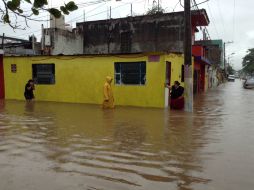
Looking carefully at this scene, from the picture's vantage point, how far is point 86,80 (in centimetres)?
1894

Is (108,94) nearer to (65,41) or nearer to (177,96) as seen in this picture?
(177,96)

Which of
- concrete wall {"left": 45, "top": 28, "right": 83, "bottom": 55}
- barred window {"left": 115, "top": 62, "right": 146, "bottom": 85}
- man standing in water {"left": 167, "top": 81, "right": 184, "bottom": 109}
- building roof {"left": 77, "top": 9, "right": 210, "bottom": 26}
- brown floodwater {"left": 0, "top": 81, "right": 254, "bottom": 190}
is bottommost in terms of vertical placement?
brown floodwater {"left": 0, "top": 81, "right": 254, "bottom": 190}

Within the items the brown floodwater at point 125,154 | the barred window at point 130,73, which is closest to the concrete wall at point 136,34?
the barred window at point 130,73

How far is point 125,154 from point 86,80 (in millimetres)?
11972

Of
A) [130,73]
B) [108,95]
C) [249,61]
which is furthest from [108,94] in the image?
[249,61]

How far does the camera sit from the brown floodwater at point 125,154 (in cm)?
545

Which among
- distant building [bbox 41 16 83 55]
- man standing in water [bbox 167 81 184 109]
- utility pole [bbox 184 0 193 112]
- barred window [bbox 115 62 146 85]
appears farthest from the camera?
distant building [bbox 41 16 83 55]

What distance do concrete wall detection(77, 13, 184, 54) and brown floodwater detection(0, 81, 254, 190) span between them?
15577mm

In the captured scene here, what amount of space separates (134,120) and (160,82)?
4.75m

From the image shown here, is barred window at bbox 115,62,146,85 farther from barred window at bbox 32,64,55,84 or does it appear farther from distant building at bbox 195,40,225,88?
distant building at bbox 195,40,225,88

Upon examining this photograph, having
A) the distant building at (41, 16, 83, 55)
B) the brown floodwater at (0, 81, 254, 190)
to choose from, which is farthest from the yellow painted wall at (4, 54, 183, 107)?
the distant building at (41, 16, 83, 55)

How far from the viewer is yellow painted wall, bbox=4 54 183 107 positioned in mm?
17047

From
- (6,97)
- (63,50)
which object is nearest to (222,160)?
(6,97)

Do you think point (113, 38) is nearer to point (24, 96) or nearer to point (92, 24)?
point (92, 24)
